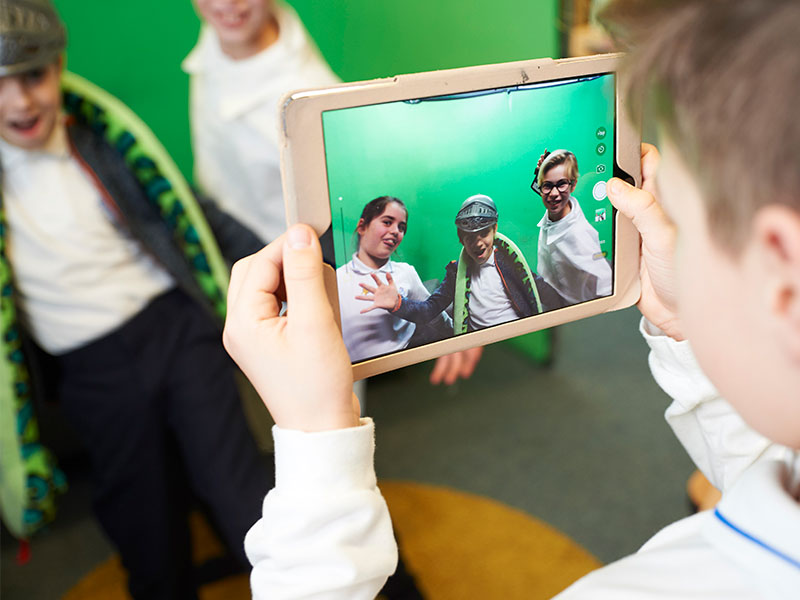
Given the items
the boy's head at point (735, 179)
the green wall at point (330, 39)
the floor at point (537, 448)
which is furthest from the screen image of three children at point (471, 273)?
the green wall at point (330, 39)

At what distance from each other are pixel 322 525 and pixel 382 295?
0.67ft

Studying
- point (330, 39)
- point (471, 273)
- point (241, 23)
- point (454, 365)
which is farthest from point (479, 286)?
point (330, 39)

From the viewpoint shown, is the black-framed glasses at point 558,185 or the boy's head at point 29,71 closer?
the black-framed glasses at point 558,185

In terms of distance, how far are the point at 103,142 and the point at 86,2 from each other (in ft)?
1.07

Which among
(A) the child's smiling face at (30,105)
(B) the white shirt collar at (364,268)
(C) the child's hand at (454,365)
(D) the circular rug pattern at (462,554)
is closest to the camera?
(B) the white shirt collar at (364,268)

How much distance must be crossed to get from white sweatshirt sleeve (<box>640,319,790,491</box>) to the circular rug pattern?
0.64m

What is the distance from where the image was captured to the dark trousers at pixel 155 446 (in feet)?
3.93

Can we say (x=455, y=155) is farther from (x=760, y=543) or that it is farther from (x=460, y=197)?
(x=760, y=543)

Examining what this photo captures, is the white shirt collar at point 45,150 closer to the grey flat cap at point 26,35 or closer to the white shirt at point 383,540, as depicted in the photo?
the grey flat cap at point 26,35

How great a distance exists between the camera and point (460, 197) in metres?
0.62

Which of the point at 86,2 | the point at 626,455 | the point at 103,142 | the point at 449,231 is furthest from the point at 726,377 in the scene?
the point at 86,2

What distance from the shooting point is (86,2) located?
1.40 m

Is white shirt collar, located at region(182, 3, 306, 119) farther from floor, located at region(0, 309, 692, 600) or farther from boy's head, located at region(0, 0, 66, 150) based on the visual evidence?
floor, located at region(0, 309, 692, 600)

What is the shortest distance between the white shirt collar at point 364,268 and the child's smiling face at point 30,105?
82 cm
